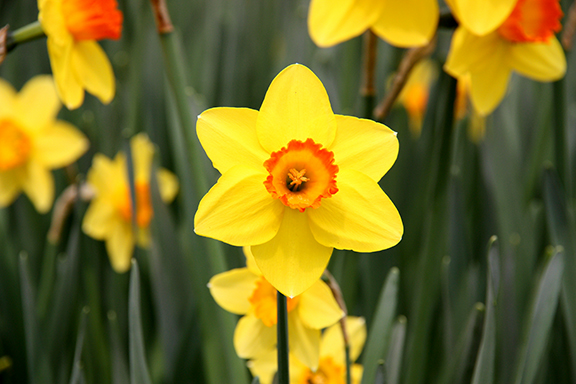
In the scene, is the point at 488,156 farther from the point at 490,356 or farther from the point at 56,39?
the point at 56,39

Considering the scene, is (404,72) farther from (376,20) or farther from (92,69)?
(92,69)

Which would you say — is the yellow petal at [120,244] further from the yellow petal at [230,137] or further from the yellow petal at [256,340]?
the yellow petal at [230,137]

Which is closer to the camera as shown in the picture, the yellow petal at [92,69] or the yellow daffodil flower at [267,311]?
the yellow daffodil flower at [267,311]

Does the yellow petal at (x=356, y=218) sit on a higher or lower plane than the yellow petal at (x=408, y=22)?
lower

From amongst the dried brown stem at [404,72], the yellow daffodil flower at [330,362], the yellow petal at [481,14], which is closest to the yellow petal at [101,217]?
the yellow daffodil flower at [330,362]

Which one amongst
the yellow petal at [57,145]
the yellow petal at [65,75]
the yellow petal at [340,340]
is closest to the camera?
the yellow petal at [65,75]
